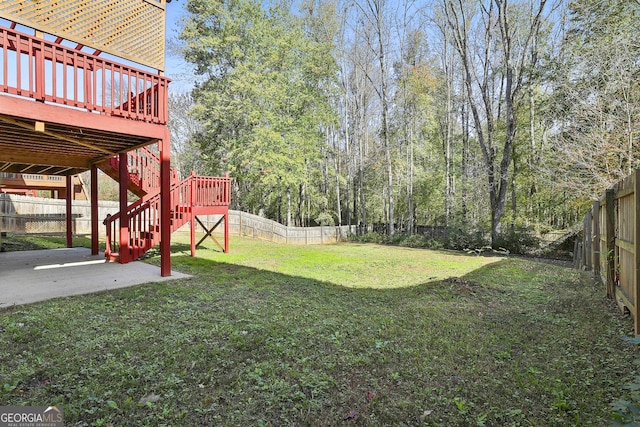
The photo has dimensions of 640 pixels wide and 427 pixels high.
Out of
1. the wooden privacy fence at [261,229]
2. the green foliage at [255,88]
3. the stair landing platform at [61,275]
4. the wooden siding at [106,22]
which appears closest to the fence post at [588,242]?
the stair landing platform at [61,275]

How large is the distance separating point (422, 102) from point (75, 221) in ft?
50.2

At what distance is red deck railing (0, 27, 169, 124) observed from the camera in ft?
11.8

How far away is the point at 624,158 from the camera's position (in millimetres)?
7168

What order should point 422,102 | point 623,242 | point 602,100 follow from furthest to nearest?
1. point 422,102
2. point 602,100
3. point 623,242

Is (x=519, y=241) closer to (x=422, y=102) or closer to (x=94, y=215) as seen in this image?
(x=422, y=102)

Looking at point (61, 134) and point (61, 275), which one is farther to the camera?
point (61, 275)

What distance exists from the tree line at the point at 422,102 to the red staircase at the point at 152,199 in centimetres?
536

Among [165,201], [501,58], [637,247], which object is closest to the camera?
[637,247]

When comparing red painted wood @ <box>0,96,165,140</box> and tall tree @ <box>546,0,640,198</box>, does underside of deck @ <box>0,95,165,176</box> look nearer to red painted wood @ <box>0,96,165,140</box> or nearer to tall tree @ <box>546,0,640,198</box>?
red painted wood @ <box>0,96,165,140</box>

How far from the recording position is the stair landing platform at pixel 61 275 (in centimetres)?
401

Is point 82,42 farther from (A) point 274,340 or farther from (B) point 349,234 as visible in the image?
(B) point 349,234

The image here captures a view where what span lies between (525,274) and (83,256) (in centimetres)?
912

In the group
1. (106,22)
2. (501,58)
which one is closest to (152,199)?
(106,22)

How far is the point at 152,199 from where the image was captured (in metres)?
6.07
